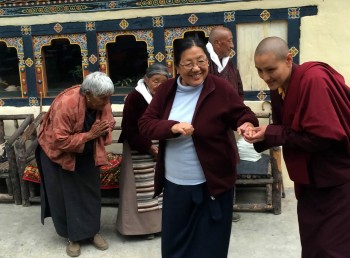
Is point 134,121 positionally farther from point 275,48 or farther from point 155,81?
point 275,48

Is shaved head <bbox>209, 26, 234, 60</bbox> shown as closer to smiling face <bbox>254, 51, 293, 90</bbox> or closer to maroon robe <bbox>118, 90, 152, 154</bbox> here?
maroon robe <bbox>118, 90, 152, 154</bbox>

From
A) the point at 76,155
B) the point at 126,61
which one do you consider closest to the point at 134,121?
the point at 76,155

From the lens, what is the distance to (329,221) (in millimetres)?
2494

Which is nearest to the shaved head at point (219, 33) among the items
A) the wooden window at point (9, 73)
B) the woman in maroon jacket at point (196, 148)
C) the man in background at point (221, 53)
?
the man in background at point (221, 53)


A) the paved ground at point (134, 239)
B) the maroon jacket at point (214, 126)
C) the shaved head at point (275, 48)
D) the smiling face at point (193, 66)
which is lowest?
the paved ground at point (134, 239)

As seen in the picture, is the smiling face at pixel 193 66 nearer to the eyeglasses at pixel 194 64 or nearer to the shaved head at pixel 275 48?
the eyeglasses at pixel 194 64

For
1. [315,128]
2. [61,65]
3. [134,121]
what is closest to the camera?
[315,128]

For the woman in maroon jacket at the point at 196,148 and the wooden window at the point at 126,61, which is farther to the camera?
the wooden window at the point at 126,61

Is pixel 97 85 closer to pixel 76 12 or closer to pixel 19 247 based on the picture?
pixel 19 247

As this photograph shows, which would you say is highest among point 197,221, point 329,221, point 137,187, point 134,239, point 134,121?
point 134,121

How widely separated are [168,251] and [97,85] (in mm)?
1313

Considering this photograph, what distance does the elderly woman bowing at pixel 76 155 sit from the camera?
11.9ft

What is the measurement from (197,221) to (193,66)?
962 mm

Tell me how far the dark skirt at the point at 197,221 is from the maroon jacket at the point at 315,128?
0.55 metres
